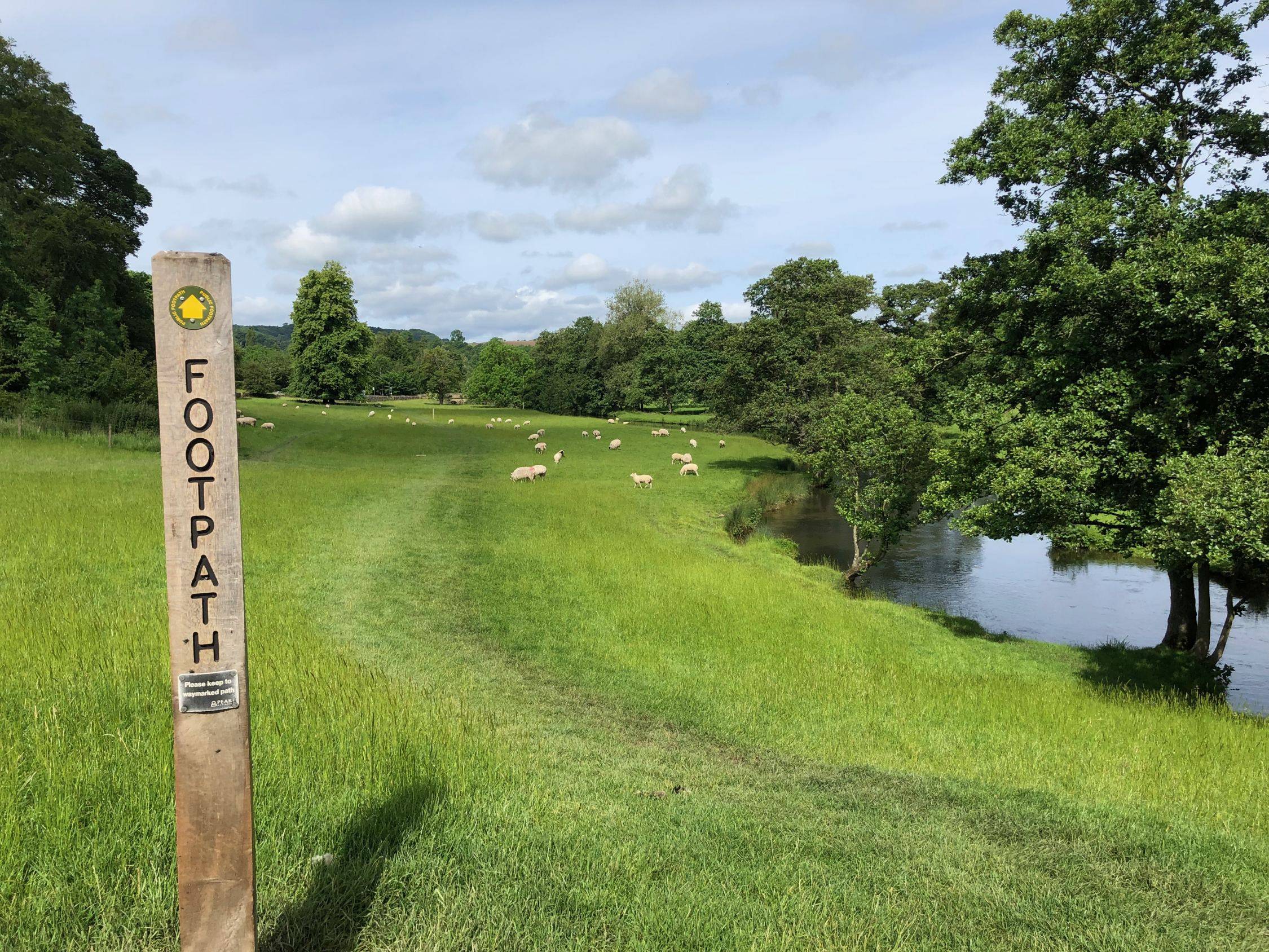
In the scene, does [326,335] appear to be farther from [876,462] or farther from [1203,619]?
[1203,619]

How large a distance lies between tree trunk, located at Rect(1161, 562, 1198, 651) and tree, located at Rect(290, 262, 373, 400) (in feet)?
241

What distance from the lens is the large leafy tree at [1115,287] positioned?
14.3 metres

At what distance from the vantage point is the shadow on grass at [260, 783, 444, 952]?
3992 millimetres

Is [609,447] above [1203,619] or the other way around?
above

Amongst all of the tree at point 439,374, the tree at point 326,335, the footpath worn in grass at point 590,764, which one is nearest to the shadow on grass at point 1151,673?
the footpath worn in grass at point 590,764

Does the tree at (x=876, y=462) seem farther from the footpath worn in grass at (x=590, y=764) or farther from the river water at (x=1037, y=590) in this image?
the footpath worn in grass at (x=590, y=764)

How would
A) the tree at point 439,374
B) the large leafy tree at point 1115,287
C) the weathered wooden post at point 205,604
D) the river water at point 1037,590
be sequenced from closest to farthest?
the weathered wooden post at point 205,604
the large leafy tree at point 1115,287
the river water at point 1037,590
the tree at point 439,374

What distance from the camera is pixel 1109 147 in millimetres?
16906

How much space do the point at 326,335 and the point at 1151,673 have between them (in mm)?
76115

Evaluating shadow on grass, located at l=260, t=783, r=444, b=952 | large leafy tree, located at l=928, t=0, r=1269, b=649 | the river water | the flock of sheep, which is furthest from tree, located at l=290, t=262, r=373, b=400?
shadow on grass, located at l=260, t=783, r=444, b=952

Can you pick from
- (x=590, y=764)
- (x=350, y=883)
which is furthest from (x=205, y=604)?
(x=590, y=764)

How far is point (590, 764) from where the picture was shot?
308 inches

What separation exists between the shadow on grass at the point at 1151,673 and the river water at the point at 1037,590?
30.7 inches

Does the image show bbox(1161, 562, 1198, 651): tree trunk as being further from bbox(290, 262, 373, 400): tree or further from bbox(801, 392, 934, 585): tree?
bbox(290, 262, 373, 400): tree
